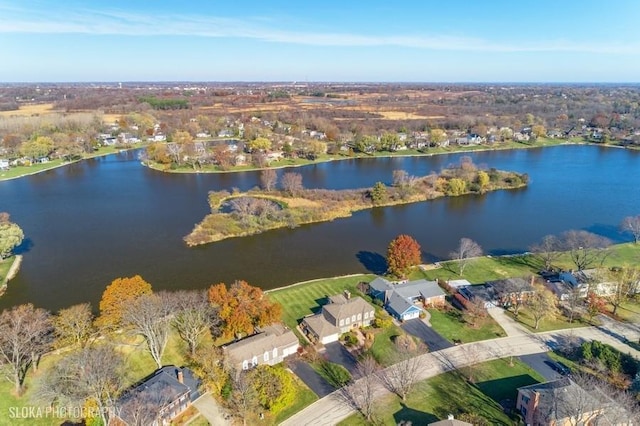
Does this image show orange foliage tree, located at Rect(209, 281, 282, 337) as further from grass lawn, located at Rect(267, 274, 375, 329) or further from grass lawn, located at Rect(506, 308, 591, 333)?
grass lawn, located at Rect(506, 308, 591, 333)

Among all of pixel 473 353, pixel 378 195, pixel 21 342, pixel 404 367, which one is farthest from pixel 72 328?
pixel 378 195

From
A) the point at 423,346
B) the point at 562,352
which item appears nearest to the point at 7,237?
the point at 423,346

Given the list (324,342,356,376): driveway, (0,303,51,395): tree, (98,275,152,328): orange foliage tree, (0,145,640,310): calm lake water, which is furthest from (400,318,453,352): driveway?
(0,303,51,395): tree

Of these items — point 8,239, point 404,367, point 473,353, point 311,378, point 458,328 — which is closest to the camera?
point 404,367

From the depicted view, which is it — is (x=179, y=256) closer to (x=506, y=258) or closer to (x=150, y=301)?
(x=150, y=301)

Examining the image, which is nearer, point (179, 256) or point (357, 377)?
point (357, 377)

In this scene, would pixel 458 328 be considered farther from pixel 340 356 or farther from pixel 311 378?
pixel 311 378
